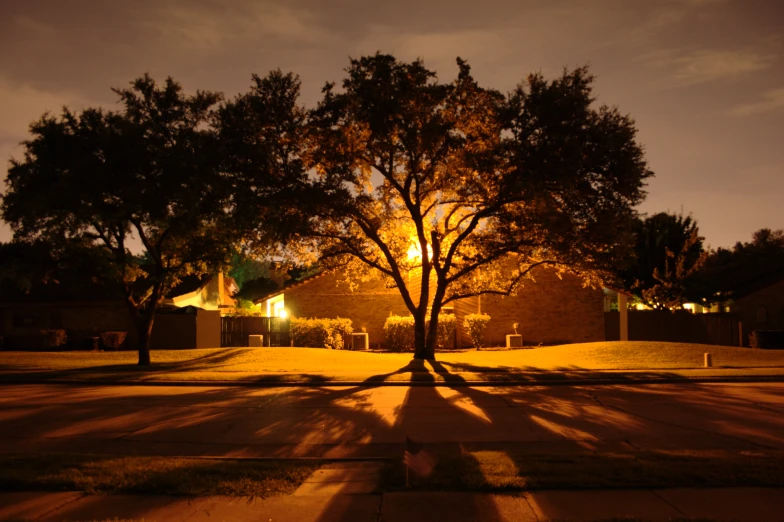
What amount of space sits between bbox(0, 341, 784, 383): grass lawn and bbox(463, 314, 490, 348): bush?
425cm

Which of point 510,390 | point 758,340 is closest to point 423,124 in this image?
point 510,390

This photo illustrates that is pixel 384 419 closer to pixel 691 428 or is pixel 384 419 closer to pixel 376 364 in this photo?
pixel 691 428

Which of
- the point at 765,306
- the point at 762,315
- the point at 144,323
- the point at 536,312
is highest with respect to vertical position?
the point at 765,306

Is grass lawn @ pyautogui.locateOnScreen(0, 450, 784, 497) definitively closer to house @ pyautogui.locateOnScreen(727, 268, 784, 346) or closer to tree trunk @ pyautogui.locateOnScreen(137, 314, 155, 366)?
tree trunk @ pyautogui.locateOnScreen(137, 314, 155, 366)

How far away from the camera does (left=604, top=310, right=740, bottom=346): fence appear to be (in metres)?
34.6

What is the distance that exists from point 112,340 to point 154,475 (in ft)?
90.7

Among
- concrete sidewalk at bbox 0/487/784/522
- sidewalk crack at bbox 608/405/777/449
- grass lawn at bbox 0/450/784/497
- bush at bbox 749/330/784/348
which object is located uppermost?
bush at bbox 749/330/784/348

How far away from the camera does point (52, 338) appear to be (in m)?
32.2

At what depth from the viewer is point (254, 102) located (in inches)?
841

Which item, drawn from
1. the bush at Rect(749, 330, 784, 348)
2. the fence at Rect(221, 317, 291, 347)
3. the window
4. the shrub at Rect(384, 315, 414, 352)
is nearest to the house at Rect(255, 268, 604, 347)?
the shrub at Rect(384, 315, 414, 352)

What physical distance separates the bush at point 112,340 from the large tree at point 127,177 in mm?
10167

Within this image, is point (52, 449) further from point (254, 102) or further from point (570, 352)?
point (570, 352)

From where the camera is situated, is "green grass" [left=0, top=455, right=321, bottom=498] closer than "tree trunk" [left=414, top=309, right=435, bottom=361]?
Yes

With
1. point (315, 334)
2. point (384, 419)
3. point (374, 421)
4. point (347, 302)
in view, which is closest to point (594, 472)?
point (374, 421)
